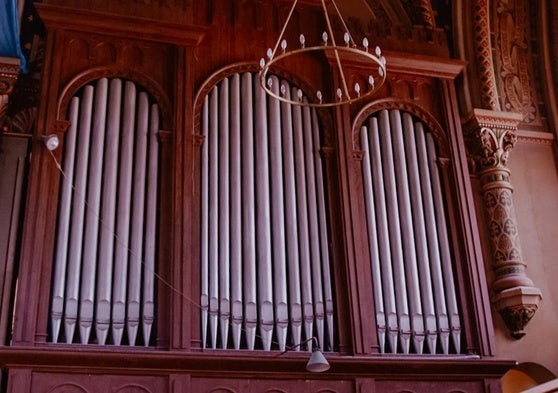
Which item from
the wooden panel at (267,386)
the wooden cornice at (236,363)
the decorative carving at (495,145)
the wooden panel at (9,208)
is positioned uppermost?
the decorative carving at (495,145)

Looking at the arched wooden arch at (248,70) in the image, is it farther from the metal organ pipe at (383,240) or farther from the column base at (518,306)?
the column base at (518,306)

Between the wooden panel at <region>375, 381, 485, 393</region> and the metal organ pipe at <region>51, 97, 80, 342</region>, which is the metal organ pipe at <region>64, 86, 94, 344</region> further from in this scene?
the wooden panel at <region>375, 381, 485, 393</region>

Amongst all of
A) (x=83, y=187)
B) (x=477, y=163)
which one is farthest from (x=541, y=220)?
(x=83, y=187)

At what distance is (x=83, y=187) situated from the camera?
926cm

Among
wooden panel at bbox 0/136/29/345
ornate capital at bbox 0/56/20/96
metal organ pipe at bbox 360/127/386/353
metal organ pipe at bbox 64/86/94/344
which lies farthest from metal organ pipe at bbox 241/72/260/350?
ornate capital at bbox 0/56/20/96

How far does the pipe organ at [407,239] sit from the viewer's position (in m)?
9.65

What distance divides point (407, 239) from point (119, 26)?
13.4 feet

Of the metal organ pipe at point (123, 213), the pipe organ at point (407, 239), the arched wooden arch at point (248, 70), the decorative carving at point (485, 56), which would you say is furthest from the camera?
the decorative carving at point (485, 56)

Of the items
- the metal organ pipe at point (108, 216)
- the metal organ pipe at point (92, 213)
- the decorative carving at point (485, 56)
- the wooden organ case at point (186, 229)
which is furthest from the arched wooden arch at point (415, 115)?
the metal organ pipe at point (92, 213)

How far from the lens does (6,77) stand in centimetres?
959

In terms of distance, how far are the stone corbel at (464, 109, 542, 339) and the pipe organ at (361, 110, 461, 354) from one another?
79 centimetres

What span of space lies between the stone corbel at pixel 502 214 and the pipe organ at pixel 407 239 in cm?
79

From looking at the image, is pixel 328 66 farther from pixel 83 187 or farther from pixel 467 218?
pixel 83 187

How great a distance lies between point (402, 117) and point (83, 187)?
4.12m
